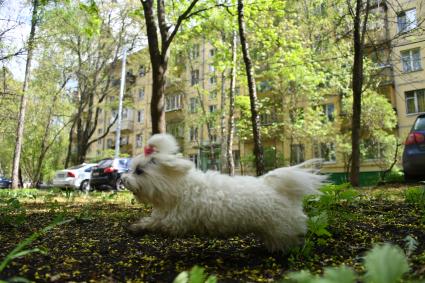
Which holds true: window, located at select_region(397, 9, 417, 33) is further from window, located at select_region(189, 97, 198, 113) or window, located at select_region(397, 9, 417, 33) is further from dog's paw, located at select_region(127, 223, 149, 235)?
window, located at select_region(189, 97, 198, 113)

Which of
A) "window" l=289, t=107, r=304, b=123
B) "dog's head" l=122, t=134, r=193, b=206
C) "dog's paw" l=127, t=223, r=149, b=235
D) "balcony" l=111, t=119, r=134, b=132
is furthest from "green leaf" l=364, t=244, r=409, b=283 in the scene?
"balcony" l=111, t=119, r=134, b=132

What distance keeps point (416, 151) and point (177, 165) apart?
26.4 ft

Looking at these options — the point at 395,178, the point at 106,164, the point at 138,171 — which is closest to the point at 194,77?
the point at 106,164

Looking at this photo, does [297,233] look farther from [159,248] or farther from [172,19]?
[172,19]

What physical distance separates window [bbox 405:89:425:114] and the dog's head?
1250 inches

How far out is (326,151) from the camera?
29.4m

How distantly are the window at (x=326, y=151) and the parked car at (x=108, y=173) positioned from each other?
52.6 ft

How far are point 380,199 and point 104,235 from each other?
189 inches

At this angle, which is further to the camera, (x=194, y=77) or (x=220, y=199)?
(x=194, y=77)

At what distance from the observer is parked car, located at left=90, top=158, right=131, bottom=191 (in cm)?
1927

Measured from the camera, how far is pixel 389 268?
1.39 m

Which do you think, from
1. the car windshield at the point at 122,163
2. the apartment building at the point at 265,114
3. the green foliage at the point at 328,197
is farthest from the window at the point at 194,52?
the green foliage at the point at 328,197

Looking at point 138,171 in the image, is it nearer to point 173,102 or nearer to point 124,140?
point 173,102

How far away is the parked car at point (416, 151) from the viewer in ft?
30.7
